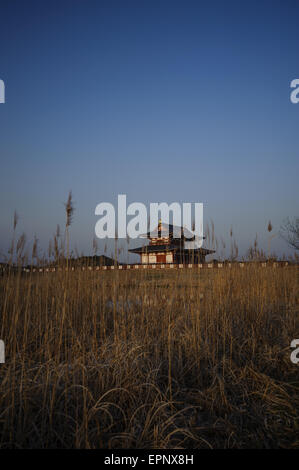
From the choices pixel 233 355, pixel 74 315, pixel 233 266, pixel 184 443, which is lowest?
pixel 184 443

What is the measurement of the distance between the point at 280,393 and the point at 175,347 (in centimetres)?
74

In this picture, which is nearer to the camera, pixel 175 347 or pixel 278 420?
pixel 278 420

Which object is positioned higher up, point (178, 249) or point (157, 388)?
point (178, 249)

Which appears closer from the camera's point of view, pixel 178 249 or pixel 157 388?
pixel 157 388

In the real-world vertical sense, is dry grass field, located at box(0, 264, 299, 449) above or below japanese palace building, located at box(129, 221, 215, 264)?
below

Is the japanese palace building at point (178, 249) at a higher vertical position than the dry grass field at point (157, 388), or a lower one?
higher

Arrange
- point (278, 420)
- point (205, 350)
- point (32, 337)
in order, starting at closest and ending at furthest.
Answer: point (278, 420)
point (205, 350)
point (32, 337)

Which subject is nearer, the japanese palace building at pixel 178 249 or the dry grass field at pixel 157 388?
the dry grass field at pixel 157 388

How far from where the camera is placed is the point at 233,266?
314cm

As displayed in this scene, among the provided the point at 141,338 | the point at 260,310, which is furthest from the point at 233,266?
the point at 141,338

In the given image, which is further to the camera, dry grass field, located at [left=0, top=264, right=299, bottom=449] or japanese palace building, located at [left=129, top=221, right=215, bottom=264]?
japanese palace building, located at [left=129, top=221, right=215, bottom=264]

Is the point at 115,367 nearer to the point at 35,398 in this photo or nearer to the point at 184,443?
the point at 35,398

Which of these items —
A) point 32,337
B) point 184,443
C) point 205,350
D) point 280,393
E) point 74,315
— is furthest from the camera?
point 74,315
